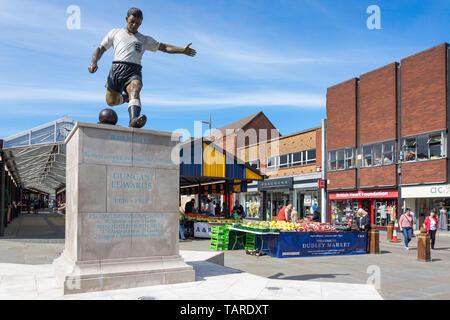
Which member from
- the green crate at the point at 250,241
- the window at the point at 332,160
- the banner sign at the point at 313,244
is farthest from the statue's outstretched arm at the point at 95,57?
the window at the point at 332,160

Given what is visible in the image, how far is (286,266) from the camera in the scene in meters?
11.7

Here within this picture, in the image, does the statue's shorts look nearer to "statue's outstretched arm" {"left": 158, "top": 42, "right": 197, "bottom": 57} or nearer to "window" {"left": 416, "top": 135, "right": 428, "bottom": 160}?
"statue's outstretched arm" {"left": 158, "top": 42, "right": 197, "bottom": 57}

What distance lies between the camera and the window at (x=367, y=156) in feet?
99.8

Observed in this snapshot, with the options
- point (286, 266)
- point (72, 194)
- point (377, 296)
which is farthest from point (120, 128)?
point (286, 266)

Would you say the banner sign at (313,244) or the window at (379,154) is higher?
the window at (379,154)

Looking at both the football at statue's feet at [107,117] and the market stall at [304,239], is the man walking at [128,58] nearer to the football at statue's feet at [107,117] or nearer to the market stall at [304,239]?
the football at statue's feet at [107,117]

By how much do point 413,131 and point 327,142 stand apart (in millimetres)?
8742

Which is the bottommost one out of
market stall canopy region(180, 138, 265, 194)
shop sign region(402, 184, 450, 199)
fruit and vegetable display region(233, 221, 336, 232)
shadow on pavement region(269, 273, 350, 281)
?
shadow on pavement region(269, 273, 350, 281)

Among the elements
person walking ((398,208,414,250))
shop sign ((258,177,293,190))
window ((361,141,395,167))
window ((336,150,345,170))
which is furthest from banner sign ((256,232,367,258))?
shop sign ((258,177,293,190))

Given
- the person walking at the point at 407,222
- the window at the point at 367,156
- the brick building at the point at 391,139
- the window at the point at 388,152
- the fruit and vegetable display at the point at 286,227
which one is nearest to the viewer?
the fruit and vegetable display at the point at 286,227


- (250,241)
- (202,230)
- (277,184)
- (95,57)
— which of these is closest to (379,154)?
(277,184)

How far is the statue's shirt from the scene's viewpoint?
756 centimetres

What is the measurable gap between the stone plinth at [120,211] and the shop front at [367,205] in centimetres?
2177

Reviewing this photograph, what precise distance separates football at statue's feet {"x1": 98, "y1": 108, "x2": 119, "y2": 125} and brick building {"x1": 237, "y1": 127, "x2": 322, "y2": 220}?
29.9m
